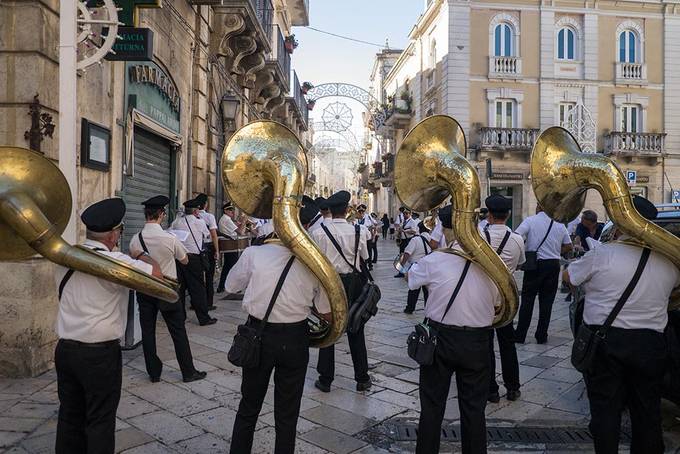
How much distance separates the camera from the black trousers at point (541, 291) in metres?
6.65

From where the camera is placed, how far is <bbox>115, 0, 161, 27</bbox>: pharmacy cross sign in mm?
6637

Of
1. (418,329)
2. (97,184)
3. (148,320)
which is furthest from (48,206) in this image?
(97,184)

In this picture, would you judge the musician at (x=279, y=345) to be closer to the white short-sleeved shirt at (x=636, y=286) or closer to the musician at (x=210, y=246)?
the white short-sleeved shirt at (x=636, y=286)

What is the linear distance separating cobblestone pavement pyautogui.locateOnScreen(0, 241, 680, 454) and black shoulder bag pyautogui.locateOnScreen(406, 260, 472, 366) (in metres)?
0.94

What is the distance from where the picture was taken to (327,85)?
2838 cm

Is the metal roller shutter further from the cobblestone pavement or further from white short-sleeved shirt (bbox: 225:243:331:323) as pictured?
white short-sleeved shirt (bbox: 225:243:331:323)

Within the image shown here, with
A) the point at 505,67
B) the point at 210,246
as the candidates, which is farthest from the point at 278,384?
the point at 505,67

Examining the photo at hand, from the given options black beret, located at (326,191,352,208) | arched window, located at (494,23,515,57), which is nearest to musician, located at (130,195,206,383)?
black beret, located at (326,191,352,208)

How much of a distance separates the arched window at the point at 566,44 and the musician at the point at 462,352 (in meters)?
24.1

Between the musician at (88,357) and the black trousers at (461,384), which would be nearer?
the musician at (88,357)

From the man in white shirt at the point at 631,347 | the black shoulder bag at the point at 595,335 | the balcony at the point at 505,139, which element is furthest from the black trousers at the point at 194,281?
the balcony at the point at 505,139

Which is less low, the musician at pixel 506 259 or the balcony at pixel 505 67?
the balcony at pixel 505 67

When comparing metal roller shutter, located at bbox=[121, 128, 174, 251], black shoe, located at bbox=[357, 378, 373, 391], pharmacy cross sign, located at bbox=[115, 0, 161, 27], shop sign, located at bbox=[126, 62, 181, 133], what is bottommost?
black shoe, located at bbox=[357, 378, 373, 391]

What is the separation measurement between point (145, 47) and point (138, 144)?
2.35 metres
